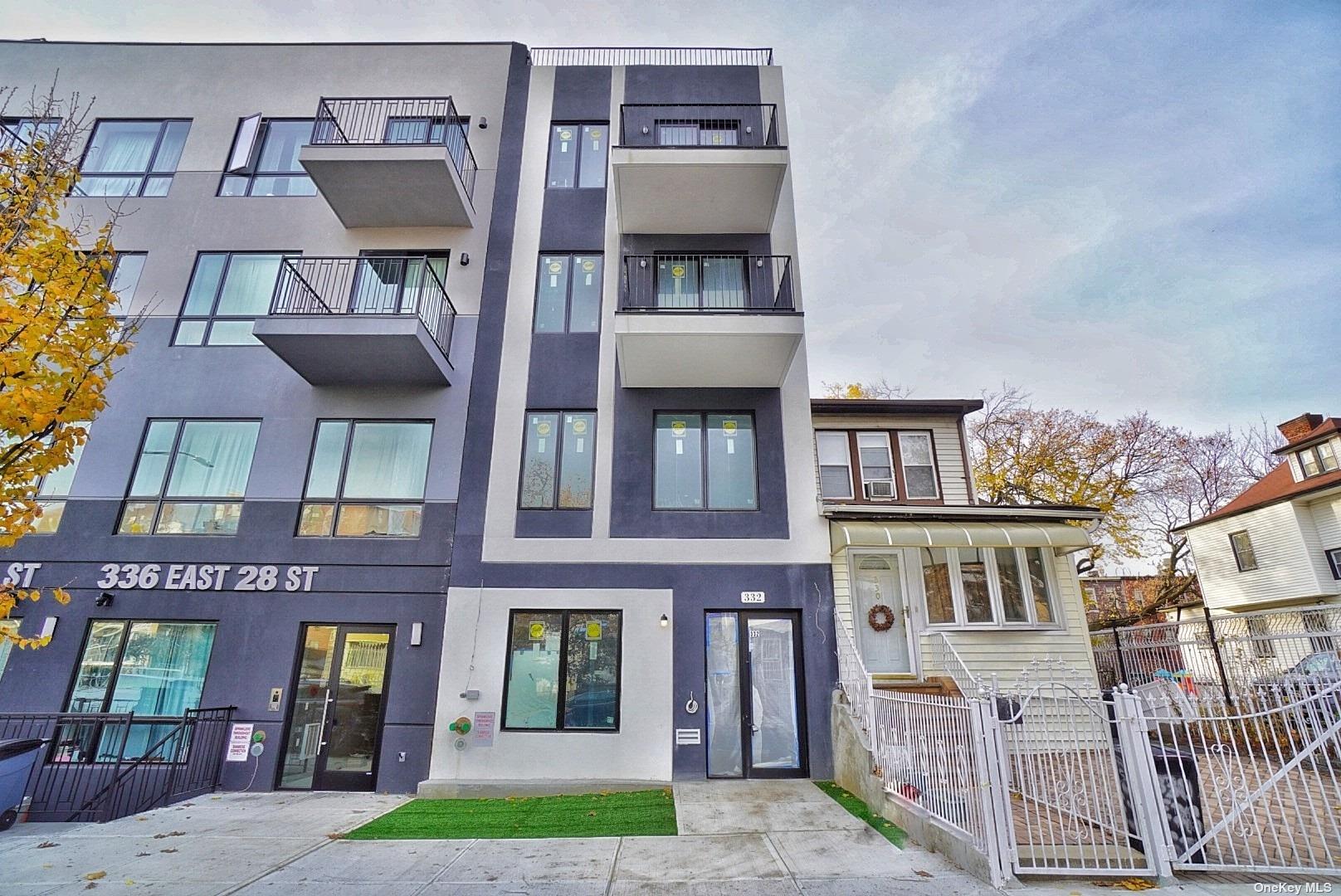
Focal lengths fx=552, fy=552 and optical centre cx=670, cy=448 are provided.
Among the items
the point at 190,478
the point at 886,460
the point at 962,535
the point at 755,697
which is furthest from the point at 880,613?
the point at 190,478

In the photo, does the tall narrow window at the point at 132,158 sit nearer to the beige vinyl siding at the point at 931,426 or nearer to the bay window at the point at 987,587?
the beige vinyl siding at the point at 931,426

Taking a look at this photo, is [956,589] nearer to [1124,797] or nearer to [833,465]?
[833,465]

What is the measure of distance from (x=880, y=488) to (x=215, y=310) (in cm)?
1401

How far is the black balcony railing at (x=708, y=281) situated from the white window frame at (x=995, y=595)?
548 cm

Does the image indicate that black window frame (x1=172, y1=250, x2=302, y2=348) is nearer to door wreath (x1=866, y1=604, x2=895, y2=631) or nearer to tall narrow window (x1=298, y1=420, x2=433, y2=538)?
tall narrow window (x1=298, y1=420, x2=433, y2=538)

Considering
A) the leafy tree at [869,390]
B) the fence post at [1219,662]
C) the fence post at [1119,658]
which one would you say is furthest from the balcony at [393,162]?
the leafy tree at [869,390]

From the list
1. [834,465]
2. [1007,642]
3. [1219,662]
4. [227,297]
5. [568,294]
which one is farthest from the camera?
[834,465]

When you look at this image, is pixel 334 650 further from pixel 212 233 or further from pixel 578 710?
pixel 212 233

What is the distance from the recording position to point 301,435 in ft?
33.5

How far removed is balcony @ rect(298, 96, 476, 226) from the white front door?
1047 centimetres

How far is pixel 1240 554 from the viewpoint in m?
22.0

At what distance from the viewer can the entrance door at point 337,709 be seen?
8.59 m

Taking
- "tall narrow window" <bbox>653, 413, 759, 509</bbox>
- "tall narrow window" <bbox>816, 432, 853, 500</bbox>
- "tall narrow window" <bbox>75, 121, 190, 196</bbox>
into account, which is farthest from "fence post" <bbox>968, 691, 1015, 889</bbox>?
"tall narrow window" <bbox>75, 121, 190, 196</bbox>

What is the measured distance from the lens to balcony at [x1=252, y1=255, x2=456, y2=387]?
367 inches
